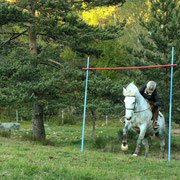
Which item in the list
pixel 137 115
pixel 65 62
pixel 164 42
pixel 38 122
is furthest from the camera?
pixel 164 42

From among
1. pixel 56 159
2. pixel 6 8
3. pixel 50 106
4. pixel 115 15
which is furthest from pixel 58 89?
pixel 115 15

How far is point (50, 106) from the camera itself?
675 inches

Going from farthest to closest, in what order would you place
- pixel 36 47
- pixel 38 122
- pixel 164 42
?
pixel 36 47, pixel 164 42, pixel 38 122

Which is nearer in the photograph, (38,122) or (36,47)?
(38,122)

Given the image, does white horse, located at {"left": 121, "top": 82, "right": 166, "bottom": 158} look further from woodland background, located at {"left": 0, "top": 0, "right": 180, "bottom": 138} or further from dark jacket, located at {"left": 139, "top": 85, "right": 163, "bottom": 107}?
woodland background, located at {"left": 0, "top": 0, "right": 180, "bottom": 138}

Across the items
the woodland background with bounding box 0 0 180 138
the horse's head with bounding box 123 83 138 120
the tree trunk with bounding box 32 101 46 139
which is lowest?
the tree trunk with bounding box 32 101 46 139

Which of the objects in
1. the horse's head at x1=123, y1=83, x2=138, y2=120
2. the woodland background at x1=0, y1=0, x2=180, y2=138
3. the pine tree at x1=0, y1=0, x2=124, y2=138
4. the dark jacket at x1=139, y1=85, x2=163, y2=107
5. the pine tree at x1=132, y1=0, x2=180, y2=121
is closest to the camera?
the horse's head at x1=123, y1=83, x2=138, y2=120

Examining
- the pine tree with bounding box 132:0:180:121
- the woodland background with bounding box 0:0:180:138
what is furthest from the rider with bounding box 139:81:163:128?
the pine tree with bounding box 132:0:180:121

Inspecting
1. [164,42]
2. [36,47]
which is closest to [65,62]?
[36,47]

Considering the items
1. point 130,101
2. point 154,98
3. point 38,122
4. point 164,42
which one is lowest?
point 38,122

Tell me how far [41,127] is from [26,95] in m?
3.95

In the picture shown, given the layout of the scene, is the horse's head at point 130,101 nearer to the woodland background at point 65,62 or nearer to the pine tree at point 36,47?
the woodland background at point 65,62

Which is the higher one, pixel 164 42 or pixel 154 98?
pixel 164 42

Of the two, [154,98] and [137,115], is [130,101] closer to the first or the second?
[137,115]
